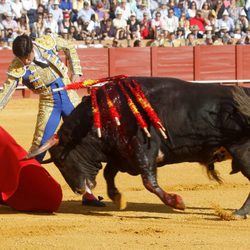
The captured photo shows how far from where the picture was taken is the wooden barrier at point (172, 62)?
17.1 metres

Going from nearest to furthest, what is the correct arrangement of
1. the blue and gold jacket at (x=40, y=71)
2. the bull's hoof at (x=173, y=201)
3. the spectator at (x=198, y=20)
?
the bull's hoof at (x=173, y=201), the blue and gold jacket at (x=40, y=71), the spectator at (x=198, y=20)

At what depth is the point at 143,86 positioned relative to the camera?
224 inches

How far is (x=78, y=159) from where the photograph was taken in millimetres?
5711

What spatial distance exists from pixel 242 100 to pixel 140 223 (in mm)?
1018

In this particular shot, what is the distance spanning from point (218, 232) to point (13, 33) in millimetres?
11017

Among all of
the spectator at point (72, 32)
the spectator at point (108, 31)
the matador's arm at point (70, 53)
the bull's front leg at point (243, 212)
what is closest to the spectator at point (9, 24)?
the spectator at point (72, 32)

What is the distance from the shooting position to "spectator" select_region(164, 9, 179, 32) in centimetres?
1698

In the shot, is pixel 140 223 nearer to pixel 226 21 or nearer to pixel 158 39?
pixel 158 39

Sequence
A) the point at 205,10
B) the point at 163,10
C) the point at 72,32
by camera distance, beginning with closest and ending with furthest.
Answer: the point at 72,32
the point at 163,10
the point at 205,10

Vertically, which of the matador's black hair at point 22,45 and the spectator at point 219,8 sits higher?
the matador's black hair at point 22,45

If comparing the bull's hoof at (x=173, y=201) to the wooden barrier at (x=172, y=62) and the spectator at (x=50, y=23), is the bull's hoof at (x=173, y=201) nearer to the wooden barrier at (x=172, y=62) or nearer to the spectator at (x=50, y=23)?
the spectator at (x=50, y=23)

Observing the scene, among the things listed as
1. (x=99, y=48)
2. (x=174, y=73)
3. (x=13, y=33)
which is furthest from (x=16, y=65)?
(x=174, y=73)

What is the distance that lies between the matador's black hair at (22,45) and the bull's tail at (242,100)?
4.62 feet

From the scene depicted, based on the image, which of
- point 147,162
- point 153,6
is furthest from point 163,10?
point 147,162
